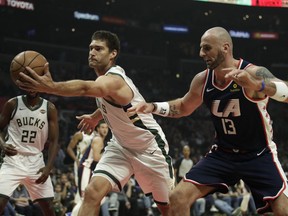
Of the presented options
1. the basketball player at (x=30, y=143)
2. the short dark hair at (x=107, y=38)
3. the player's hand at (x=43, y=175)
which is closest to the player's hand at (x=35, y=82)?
the short dark hair at (x=107, y=38)

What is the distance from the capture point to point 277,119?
2972 centimetres

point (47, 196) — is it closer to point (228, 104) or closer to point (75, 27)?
point (228, 104)

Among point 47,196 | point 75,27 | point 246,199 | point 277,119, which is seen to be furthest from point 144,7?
point 47,196

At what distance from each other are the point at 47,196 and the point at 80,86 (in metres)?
2.53

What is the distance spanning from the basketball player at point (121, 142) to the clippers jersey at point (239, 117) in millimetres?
990

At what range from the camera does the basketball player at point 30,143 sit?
6.52 m

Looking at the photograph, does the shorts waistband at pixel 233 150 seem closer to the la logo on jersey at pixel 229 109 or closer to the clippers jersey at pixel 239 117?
the clippers jersey at pixel 239 117

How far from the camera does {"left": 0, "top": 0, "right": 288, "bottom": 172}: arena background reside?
2717 cm

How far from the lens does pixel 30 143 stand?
21.9 ft

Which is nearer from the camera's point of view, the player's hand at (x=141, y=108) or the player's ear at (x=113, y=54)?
the player's hand at (x=141, y=108)

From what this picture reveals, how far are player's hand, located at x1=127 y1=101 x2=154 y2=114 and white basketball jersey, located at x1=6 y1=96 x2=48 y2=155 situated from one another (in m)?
2.12

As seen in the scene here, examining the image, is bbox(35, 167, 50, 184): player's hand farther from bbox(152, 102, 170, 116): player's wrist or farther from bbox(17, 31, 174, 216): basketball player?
bbox(152, 102, 170, 116): player's wrist

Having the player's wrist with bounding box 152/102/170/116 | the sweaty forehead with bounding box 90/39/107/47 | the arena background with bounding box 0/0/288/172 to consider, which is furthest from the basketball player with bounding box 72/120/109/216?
Answer: the arena background with bounding box 0/0/288/172

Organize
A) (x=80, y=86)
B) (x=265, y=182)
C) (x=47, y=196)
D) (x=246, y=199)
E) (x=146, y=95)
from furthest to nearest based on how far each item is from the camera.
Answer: (x=146, y=95)
(x=246, y=199)
(x=47, y=196)
(x=265, y=182)
(x=80, y=86)
